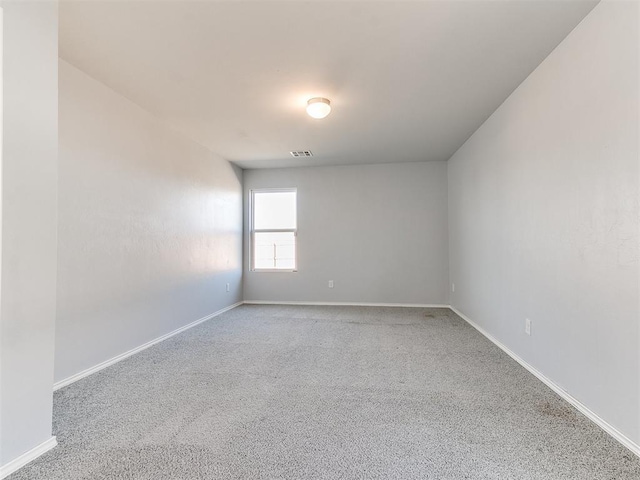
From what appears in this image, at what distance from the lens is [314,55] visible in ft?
7.19

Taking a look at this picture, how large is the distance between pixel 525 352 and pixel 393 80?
2449mm

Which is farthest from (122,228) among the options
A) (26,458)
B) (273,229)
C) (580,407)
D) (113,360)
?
(580,407)

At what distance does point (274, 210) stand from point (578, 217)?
4.36m

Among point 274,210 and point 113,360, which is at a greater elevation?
point 274,210

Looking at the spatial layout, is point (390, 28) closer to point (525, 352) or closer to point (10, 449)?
point (525, 352)

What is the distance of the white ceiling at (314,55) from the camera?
5.88 feet

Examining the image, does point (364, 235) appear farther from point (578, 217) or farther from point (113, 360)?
point (113, 360)

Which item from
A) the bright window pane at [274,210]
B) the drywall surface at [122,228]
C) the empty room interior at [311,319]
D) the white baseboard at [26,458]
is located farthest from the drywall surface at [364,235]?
the white baseboard at [26,458]

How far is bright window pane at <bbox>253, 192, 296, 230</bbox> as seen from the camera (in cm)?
551

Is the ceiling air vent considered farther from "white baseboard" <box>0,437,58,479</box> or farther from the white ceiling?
"white baseboard" <box>0,437,58,479</box>

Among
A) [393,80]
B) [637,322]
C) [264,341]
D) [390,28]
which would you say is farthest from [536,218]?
[264,341]

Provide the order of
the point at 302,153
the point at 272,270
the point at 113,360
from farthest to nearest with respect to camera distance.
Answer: the point at 272,270 → the point at 302,153 → the point at 113,360

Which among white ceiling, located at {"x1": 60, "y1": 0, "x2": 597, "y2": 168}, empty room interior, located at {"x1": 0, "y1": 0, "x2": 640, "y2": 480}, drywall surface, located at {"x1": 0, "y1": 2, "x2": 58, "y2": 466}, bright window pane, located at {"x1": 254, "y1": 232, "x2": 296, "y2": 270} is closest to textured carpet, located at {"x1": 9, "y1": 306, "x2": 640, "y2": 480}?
empty room interior, located at {"x1": 0, "y1": 0, "x2": 640, "y2": 480}

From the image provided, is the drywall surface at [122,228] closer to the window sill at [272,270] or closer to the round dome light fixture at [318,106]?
the window sill at [272,270]
